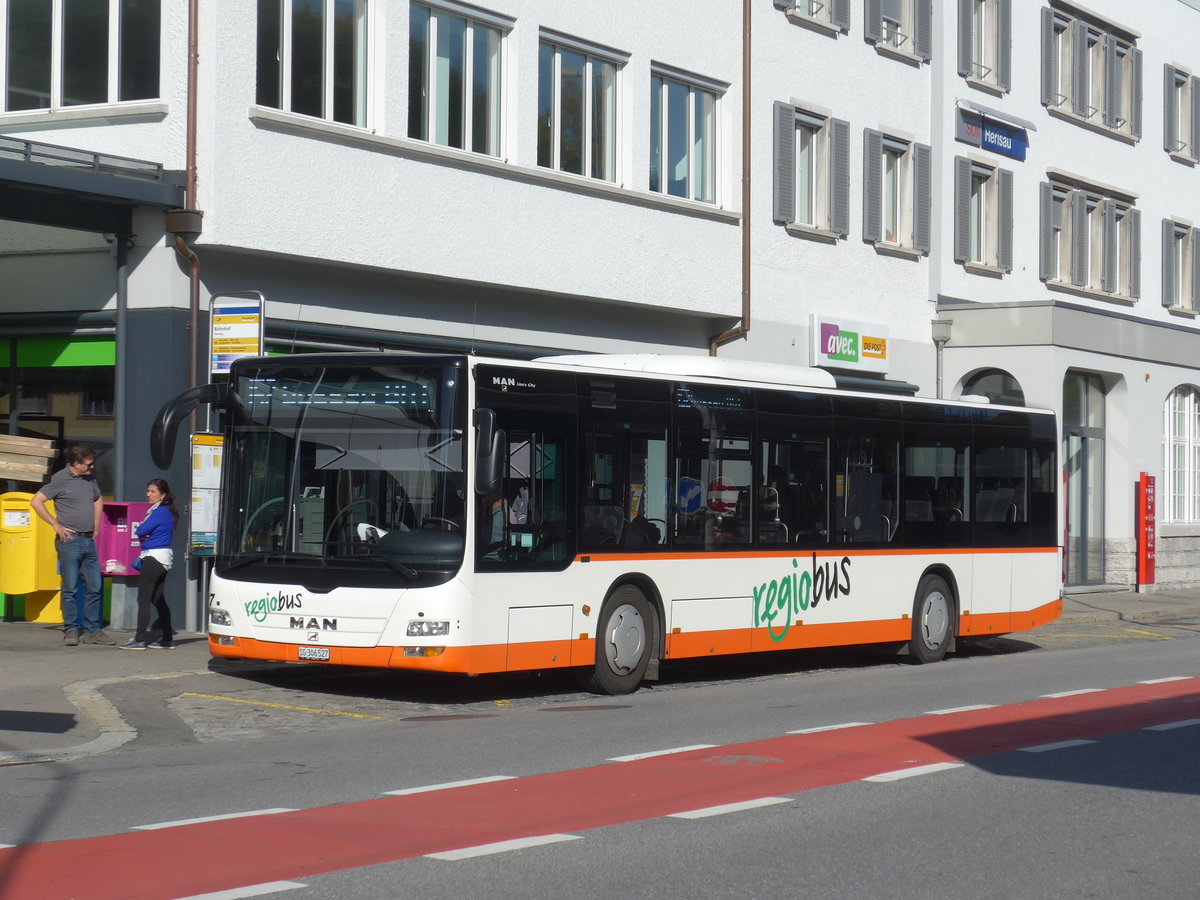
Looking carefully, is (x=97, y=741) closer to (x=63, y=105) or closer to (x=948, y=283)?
(x=63, y=105)

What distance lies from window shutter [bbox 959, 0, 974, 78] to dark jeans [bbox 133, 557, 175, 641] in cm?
1885

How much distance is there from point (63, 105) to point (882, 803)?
12.9 m

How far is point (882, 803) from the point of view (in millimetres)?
8188

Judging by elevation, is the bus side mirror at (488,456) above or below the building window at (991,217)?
below

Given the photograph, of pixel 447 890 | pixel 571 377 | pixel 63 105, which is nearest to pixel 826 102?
pixel 63 105

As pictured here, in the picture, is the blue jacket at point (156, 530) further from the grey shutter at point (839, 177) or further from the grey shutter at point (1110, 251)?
the grey shutter at point (1110, 251)

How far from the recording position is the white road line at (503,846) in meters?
6.75

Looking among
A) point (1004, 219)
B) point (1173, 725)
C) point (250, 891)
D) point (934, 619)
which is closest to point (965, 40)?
point (1004, 219)

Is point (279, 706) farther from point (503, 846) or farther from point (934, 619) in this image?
point (934, 619)

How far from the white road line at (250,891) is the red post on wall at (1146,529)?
2669cm

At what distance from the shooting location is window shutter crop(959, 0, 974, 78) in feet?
95.7

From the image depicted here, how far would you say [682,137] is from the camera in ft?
76.7

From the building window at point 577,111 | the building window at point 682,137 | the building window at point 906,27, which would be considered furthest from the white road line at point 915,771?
the building window at point 906,27

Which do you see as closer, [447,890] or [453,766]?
[447,890]
